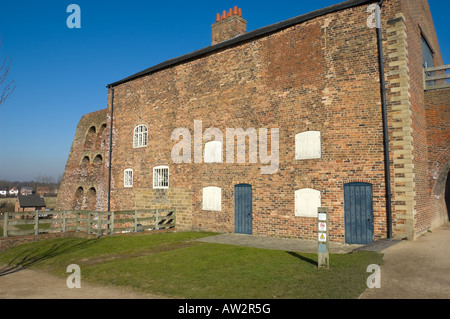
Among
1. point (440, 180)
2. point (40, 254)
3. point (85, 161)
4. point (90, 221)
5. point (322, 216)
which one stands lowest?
point (40, 254)

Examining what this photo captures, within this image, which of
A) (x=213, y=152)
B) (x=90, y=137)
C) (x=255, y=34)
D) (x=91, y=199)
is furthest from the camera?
(x=90, y=137)

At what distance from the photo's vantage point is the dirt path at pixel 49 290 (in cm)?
655

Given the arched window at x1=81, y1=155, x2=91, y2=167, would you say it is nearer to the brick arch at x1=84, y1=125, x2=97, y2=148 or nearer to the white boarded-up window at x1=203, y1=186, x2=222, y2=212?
the brick arch at x1=84, y1=125, x2=97, y2=148

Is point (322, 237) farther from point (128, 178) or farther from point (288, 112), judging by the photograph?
point (128, 178)

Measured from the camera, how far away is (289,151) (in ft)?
44.2

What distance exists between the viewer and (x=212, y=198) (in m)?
16.2

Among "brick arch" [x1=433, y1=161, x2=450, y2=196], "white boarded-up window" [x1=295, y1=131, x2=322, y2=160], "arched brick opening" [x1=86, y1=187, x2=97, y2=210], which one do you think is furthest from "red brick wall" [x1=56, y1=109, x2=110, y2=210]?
"brick arch" [x1=433, y1=161, x2=450, y2=196]

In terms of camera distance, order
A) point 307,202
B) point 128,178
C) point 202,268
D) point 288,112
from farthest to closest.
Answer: point 128,178
point 288,112
point 307,202
point 202,268

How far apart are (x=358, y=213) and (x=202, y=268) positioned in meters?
6.19

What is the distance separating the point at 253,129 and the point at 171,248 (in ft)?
20.4

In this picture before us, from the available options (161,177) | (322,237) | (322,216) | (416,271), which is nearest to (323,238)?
(322,237)

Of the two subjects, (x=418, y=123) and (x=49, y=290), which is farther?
(x=418, y=123)

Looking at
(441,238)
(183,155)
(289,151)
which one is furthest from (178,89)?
(441,238)
